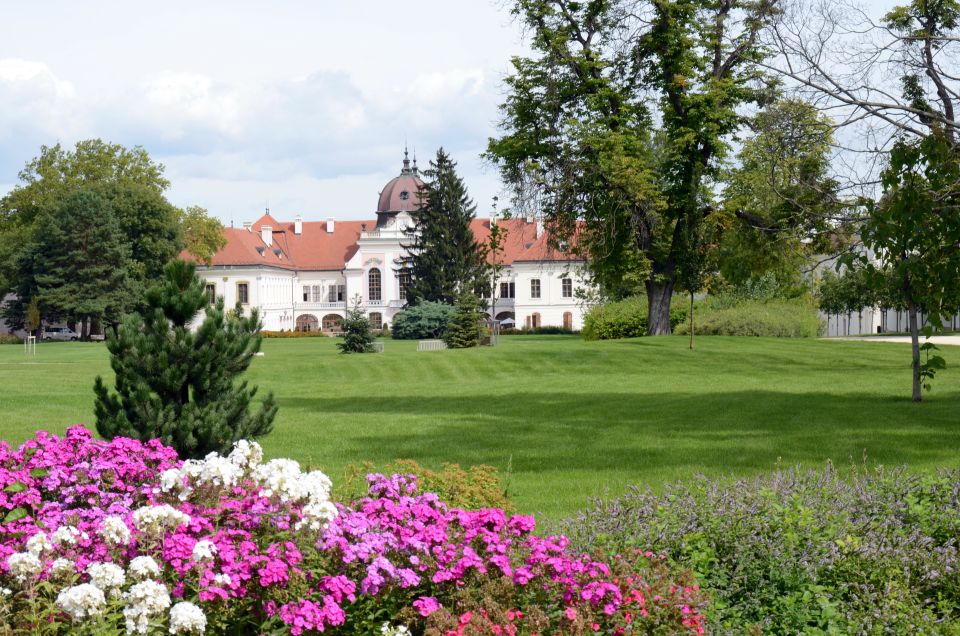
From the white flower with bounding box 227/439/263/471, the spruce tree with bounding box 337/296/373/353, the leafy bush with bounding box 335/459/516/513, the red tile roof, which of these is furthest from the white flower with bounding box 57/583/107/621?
the red tile roof

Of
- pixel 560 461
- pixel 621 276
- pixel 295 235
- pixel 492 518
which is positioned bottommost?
pixel 560 461

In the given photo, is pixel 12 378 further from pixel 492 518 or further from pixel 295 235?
pixel 295 235

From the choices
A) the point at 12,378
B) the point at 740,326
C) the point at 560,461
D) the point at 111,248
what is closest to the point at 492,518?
the point at 560,461

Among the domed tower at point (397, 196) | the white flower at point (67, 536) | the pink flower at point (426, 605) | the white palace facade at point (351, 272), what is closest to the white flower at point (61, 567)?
the white flower at point (67, 536)

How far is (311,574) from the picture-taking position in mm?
4594

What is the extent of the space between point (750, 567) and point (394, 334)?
5497cm

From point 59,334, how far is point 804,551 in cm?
7355

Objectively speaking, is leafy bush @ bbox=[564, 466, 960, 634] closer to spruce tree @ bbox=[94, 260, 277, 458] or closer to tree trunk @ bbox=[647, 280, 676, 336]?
spruce tree @ bbox=[94, 260, 277, 458]

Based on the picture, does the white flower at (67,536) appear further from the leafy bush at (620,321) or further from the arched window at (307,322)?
the arched window at (307,322)

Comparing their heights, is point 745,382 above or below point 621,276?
below

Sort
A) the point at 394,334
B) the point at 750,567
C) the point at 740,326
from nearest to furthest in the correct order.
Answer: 1. the point at 750,567
2. the point at 740,326
3. the point at 394,334

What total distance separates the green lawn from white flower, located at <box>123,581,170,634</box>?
458cm

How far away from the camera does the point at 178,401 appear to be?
962 cm

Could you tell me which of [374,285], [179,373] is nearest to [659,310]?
[179,373]
